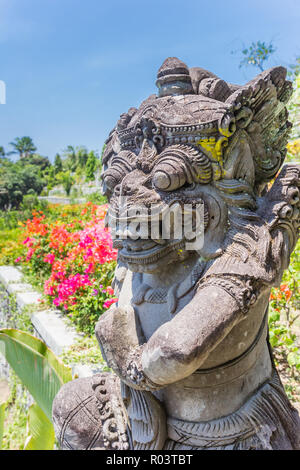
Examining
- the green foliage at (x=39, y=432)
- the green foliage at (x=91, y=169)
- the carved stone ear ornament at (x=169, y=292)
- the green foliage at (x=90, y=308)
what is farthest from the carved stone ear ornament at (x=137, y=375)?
the green foliage at (x=91, y=169)

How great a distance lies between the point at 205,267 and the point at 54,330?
302cm

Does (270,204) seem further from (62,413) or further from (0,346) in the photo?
(0,346)

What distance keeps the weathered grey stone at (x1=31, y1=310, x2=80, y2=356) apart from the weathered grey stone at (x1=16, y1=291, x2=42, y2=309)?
373mm

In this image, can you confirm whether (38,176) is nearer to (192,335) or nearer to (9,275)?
(9,275)

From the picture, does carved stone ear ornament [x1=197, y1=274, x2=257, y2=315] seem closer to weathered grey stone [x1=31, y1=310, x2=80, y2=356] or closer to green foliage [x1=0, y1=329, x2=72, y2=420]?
green foliage [x1=0, y1=329, x2=72, y2=420]

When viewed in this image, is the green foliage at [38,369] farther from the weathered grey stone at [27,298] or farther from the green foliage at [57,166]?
the green foliage at [57,166]

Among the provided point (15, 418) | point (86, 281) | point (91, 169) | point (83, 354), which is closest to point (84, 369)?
point (83, 354)

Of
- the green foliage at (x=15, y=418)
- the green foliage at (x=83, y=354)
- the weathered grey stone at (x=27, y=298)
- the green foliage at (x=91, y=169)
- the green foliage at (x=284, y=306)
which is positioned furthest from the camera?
the green foliage at (x=91, y=169)

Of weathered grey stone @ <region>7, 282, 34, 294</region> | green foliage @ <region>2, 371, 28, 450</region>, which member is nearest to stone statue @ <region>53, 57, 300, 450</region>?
green foliage @ <region>2, 371, 28, 450</region>

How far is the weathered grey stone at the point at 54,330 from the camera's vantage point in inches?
144

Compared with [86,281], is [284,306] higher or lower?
higher

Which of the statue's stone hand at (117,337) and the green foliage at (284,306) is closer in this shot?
the statue's stone hand at (117,337)

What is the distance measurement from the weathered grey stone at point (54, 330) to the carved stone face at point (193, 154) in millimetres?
2482

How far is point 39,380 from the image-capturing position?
2.55m
